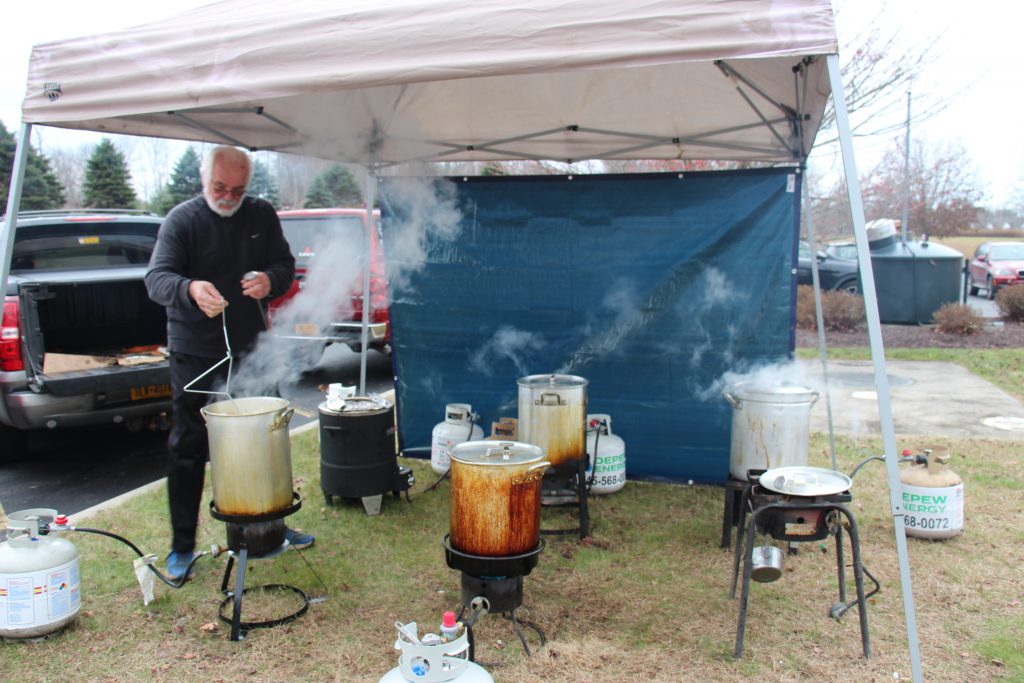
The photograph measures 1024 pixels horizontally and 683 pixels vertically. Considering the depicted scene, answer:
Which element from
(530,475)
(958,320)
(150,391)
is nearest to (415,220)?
(150,391)

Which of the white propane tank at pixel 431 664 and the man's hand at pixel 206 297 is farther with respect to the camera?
the man's hand at pixel 206 297

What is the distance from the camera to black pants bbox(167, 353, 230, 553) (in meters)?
3.13

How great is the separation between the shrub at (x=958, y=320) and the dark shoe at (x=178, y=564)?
11.3 meters

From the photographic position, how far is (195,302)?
3.00 metres

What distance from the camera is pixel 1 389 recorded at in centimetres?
434

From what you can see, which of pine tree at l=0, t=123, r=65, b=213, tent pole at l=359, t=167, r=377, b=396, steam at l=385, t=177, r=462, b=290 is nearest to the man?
tent pole at l=359, t=167, r=377, b=396

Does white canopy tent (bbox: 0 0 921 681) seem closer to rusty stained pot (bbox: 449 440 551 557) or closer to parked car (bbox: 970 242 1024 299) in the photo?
rusty stained pot (bbox: 449 440 551 557)

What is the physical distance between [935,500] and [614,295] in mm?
2043

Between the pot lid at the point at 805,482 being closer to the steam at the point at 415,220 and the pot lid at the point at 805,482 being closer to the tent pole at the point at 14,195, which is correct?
the steam at the point at 415,220

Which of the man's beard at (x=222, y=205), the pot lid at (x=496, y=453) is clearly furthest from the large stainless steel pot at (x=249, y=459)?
the man's beard at (x=222, y=205)

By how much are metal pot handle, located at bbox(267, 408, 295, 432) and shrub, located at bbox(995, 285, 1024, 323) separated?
501 inches

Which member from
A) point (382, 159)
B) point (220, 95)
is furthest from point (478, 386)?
point (220, 95)

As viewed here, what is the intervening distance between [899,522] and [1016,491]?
2.70 m

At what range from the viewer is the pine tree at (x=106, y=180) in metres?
27.8
